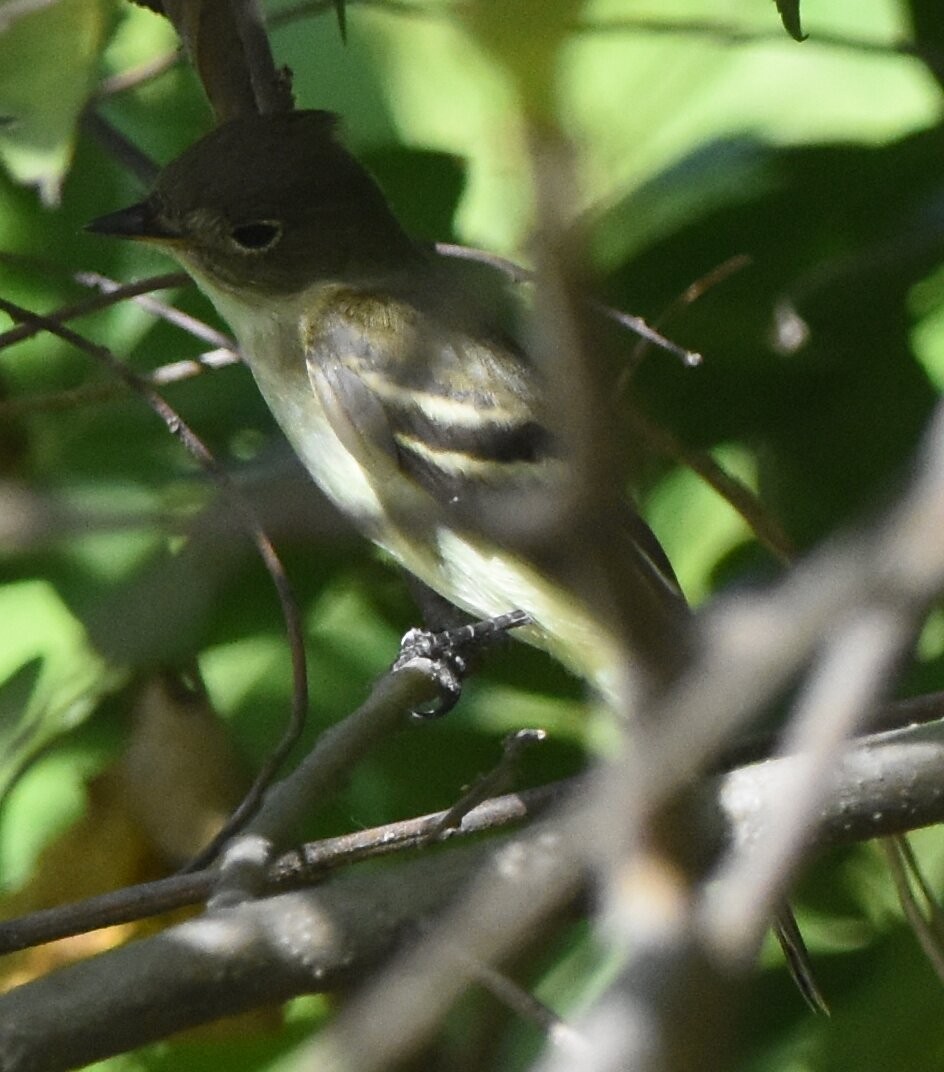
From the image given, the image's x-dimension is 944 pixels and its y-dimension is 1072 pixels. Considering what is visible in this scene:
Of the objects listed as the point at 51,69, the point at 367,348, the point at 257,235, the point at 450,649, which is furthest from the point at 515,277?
the point at 257,235

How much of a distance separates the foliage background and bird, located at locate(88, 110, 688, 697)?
0.35ft

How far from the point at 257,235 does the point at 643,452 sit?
44.3 inches

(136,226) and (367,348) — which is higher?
(136,226)

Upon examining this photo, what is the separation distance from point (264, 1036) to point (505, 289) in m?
1.08

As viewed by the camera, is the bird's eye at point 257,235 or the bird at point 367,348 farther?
the bird's eye at point 257,235

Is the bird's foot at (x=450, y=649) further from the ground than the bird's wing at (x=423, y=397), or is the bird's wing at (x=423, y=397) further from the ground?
the bird's wing at (x=423, y=397)

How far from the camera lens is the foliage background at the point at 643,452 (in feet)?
7.54

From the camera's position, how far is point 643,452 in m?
2.14

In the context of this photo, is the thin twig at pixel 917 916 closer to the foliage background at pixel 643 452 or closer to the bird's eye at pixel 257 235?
the foliage background at pixel 643 452

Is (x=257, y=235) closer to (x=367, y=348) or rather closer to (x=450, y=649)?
(x=367, y=348)

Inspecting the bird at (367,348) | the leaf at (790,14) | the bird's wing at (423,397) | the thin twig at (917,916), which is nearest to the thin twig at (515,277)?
the bird at (367,348)

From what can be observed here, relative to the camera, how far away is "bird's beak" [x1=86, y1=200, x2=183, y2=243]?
2.61 meters

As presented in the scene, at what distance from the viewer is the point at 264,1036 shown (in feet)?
7.47

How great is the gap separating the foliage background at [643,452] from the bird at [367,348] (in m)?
0.11
